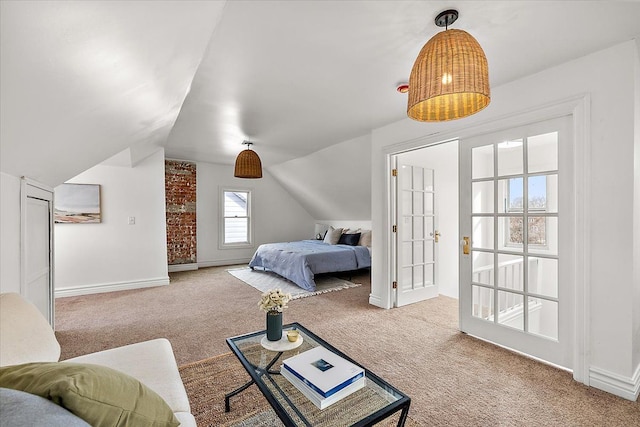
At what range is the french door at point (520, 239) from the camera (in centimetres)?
205

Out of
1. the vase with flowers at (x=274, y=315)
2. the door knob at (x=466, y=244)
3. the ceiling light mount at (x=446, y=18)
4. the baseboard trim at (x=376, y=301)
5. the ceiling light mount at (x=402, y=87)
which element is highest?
the ceiling light mount at (x=402, y=87)

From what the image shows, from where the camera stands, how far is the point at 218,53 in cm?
189

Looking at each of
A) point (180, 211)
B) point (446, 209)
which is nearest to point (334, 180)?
point (446, 209)

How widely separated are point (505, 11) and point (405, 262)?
8.86ft

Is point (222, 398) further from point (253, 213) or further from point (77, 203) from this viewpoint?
point (253, 213)

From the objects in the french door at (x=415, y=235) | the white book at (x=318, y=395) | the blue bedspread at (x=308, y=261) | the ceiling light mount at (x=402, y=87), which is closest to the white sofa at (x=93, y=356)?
the white book at (x=318, y=395)

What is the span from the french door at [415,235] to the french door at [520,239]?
881 millimetres

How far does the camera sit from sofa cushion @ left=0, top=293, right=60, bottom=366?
1.10 m

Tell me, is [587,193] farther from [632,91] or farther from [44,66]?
[44,66]

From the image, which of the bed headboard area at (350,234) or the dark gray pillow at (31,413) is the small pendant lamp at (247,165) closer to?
the bed headboard area at (350,234)

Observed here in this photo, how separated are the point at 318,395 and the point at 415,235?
9.34 ft

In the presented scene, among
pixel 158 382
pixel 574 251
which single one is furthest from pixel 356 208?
pixel 158 382

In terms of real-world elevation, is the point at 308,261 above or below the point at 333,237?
below

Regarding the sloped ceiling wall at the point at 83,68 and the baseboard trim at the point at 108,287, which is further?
the baseboard trim at the point at 108,287
